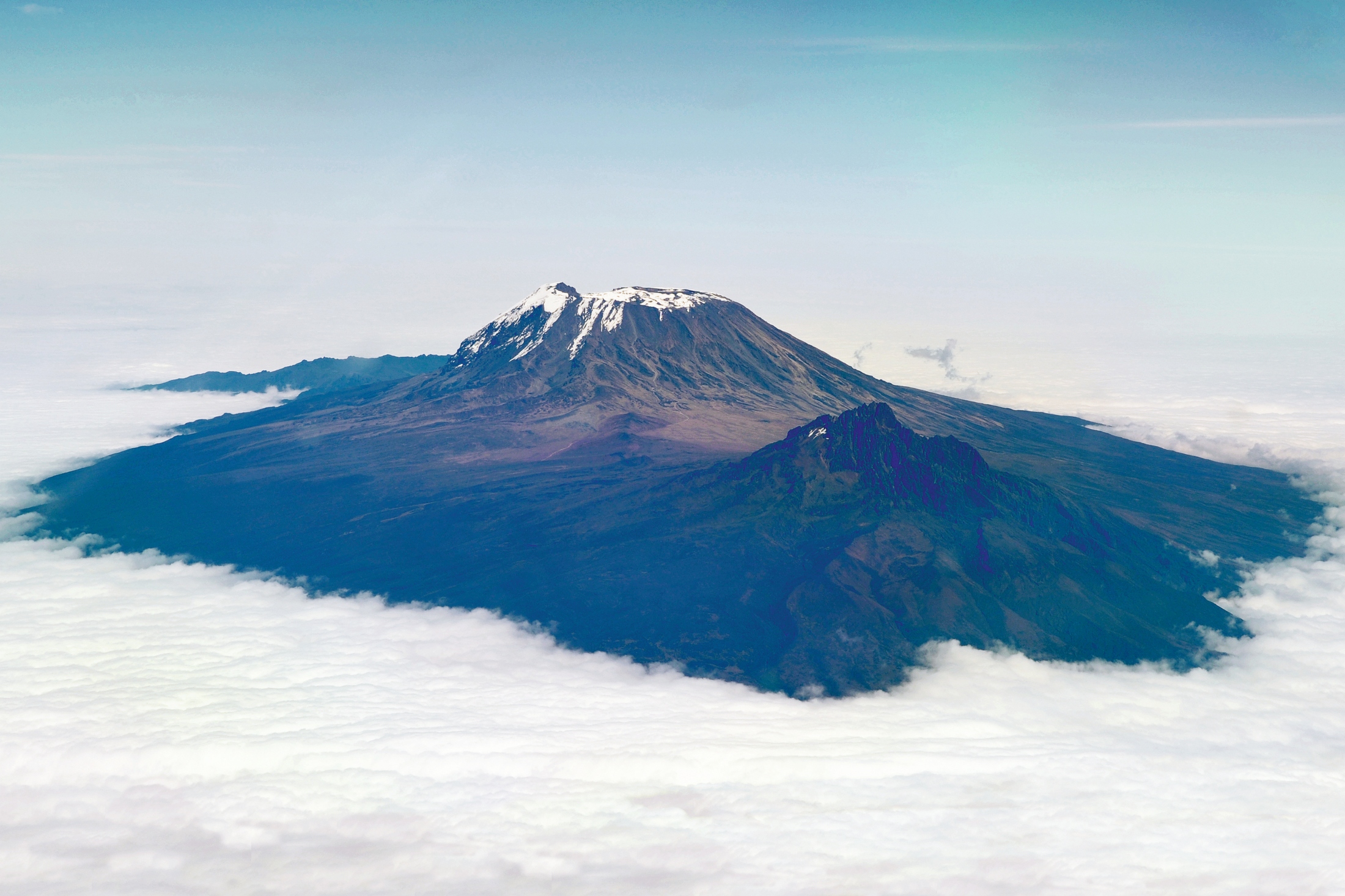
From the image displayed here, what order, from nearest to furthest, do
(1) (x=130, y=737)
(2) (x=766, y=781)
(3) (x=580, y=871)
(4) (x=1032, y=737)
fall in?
(3) (x=580, y=871) → (2) (x=766, y=781) → (1) (x=130, y=737) → (4) (x=1032, y=737)

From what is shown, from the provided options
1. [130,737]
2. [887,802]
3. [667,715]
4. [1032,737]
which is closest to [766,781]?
[887,802]

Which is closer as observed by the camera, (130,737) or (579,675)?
(130,737)

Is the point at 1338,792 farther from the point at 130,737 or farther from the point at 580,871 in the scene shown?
the point at 130,737

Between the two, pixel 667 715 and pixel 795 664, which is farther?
pixel 795 664

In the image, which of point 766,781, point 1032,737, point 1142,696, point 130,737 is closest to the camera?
point 766,781

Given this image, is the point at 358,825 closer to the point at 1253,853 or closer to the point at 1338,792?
the point at 1253,853

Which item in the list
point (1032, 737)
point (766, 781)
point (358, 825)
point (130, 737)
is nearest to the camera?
point (358, 825)

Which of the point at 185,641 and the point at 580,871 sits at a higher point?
the point at 185,641

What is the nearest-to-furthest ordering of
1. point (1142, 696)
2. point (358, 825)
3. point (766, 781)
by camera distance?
point (358, 825) < point (766, 781) < point (1142, 696)

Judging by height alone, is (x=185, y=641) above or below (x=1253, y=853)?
above

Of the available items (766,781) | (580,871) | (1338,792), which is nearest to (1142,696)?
(1338,792)
